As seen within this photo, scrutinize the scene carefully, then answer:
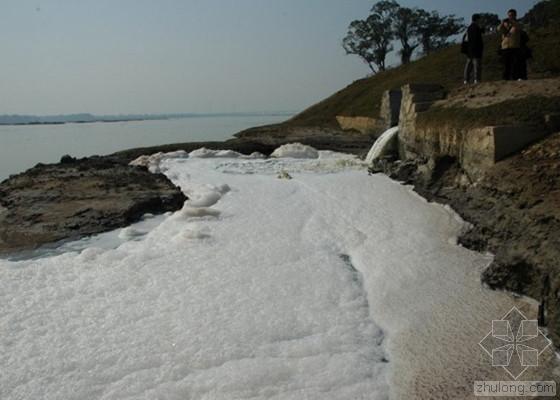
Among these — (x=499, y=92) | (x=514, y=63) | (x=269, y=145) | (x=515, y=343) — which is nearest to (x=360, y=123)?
(x=269, y=145)

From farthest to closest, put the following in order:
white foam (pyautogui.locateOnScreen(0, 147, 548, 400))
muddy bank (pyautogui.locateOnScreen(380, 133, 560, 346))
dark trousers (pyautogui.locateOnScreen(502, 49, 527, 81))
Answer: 1. dark trousers (pyautogui.locateOnScreen(502, 49, 527, 81))
2. muddy bank (pyautogui.locateOnScreen(380, 133, 560, 346))
3. white foam (pyautogui.locateOnScreen(0, 147, 548, 400))

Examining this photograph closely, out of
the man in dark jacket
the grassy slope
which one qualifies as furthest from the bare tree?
the man in dark jacket

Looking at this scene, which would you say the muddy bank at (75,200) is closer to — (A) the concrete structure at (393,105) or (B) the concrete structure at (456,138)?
(B) the concrete structure at (456,138)

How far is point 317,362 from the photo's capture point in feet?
10.5

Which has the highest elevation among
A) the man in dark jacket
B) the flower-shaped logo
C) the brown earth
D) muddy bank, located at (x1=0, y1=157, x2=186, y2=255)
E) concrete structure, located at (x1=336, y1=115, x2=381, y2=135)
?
the man in dark jacket

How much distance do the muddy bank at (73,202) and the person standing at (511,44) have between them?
21.0ft

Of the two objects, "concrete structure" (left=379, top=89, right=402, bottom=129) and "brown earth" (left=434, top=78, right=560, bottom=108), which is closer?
"brown earth" (left=434, top=78, right=560, bottom=108)

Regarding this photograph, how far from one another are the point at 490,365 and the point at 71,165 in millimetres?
10291

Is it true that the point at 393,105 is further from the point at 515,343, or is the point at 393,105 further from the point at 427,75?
the point at 427,75

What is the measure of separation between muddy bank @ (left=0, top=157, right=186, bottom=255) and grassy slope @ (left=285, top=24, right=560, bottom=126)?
10228mm

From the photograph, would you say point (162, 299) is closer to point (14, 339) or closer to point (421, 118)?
point (14, 339)

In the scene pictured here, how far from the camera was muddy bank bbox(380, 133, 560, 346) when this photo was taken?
373 cm

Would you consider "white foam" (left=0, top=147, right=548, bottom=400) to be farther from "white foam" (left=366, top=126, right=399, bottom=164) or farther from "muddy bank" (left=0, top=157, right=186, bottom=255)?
"white foam" (left=366, top=126, right=399, bottom=164)

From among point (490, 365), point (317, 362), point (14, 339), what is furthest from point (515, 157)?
point (14, 339)
